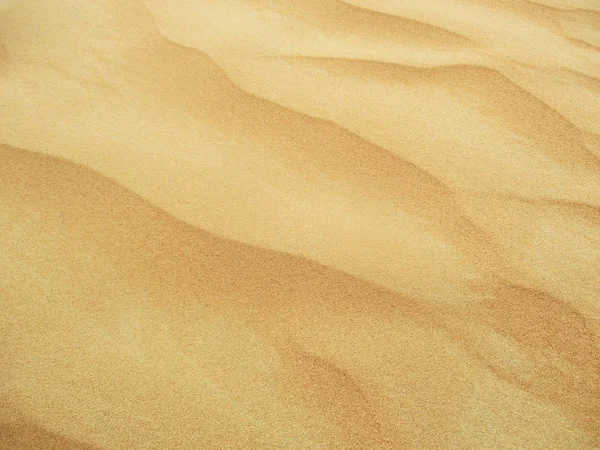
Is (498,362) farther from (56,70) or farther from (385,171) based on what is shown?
(56,70)

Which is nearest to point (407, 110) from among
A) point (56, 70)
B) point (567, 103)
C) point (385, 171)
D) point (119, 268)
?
point (385, 171)

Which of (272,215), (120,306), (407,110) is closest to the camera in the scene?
(120,306)

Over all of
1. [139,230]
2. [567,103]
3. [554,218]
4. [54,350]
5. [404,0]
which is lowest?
[54,350]

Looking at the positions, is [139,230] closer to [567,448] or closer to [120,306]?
[120,306]

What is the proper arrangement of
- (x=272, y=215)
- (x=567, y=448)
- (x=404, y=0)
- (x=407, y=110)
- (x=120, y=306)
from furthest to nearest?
(x=404, y=0) < (x=407, y=110) < (x=272, y=215) < (x=120, y=306) < (x=567, y=448)

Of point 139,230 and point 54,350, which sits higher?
point 139,230

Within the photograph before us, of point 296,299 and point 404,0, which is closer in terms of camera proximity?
point 296,299
